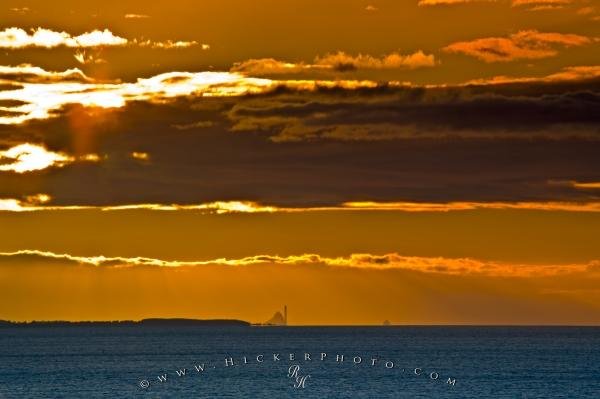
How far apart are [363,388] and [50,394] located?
4002 centimetres

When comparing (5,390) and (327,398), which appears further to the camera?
(5,390)

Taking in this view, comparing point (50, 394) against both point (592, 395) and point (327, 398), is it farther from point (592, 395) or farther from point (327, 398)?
point (592, 395)

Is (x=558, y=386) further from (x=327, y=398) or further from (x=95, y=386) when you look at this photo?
(x=95, y=386)

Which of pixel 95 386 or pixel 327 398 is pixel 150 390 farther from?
pixel 327 398

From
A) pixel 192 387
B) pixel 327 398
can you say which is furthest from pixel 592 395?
pixel 192 387

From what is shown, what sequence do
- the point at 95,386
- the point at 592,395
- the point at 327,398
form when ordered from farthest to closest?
the point at 95,386 < the point at 592,395 < the point at 327,398

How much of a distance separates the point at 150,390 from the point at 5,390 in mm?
21115

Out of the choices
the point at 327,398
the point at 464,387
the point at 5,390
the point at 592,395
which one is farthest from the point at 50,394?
the point at 592,395

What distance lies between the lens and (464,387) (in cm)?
19012

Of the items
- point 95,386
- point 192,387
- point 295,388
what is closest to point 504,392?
point 295,388

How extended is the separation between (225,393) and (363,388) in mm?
19958

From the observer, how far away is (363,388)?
184 m

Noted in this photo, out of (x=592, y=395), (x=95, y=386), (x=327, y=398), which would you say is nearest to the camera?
(x=327, y=398)

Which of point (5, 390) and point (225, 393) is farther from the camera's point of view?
point (5, 390)
